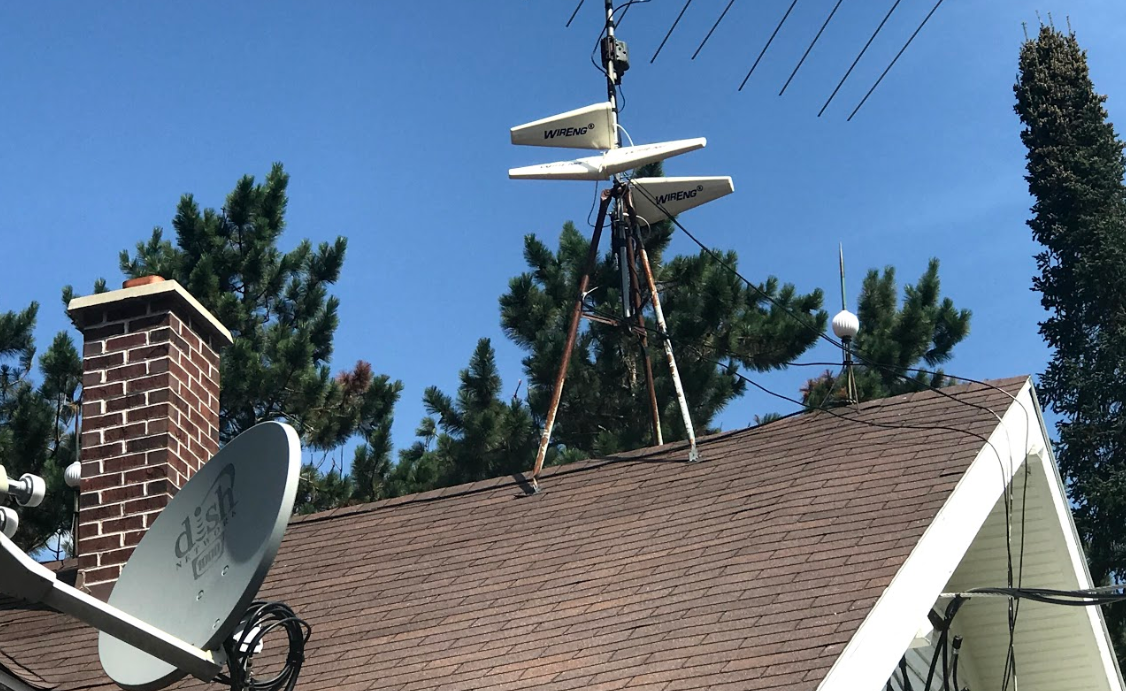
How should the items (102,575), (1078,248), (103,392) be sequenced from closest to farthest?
(102,575), (103,392), (1078,248)

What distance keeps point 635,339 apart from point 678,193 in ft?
33.8

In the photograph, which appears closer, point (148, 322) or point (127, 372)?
point (127, 372)

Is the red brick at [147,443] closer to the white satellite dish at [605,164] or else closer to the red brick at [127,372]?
the red brick at [127,372]

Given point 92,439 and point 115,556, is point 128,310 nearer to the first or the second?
point 92,439

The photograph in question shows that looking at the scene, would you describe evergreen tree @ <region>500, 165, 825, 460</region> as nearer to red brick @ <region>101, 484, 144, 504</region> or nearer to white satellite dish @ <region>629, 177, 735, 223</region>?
white satellite dish @ <region>629, 177, 735, 223</region>

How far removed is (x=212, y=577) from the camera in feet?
17.7

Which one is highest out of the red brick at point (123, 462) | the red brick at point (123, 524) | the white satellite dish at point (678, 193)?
the white satellite dish at point (678, 193)

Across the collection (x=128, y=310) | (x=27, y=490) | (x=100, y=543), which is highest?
(x=128, y=310)

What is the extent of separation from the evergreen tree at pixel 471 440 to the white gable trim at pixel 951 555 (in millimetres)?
13100

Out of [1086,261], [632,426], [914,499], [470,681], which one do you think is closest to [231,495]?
[470,681]

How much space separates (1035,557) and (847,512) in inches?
70.5

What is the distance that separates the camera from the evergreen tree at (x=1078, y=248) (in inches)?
1252

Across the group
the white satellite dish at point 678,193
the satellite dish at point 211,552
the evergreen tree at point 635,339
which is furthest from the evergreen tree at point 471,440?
the satellite dish at point 211,552

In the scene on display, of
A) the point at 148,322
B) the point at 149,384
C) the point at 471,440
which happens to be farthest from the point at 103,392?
the point at 471,440
